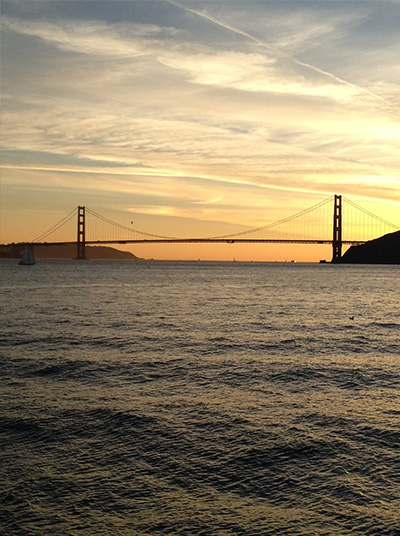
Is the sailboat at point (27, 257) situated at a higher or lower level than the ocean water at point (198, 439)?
higher

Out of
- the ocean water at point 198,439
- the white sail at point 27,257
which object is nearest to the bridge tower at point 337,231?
the white sail at point 27,257

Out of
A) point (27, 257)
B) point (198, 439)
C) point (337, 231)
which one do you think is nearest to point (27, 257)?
point (27, 257)

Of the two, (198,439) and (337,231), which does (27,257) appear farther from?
(198,439)

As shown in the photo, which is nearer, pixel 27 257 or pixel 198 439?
pixel 198 439

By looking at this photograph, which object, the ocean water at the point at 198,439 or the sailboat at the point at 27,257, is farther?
the sailboat at the point at 27,257

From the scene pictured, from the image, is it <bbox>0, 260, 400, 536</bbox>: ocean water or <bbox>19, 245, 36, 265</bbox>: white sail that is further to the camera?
<bbox>19, 245, 36, 265</bbox>: white sail

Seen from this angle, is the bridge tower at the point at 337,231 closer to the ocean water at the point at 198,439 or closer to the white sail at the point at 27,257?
the white sail at the point at 27,257

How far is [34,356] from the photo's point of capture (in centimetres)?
1719

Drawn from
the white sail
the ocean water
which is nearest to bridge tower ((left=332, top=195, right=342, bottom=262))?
the white sail

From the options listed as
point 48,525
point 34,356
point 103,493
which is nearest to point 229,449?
point 103,493

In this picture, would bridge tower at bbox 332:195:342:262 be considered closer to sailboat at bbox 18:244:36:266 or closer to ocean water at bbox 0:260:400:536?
sailboat at bbox 18:244:36:266

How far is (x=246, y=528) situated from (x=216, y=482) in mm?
1315

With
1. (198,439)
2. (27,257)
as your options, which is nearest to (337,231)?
(27,257)

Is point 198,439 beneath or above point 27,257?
beneath
